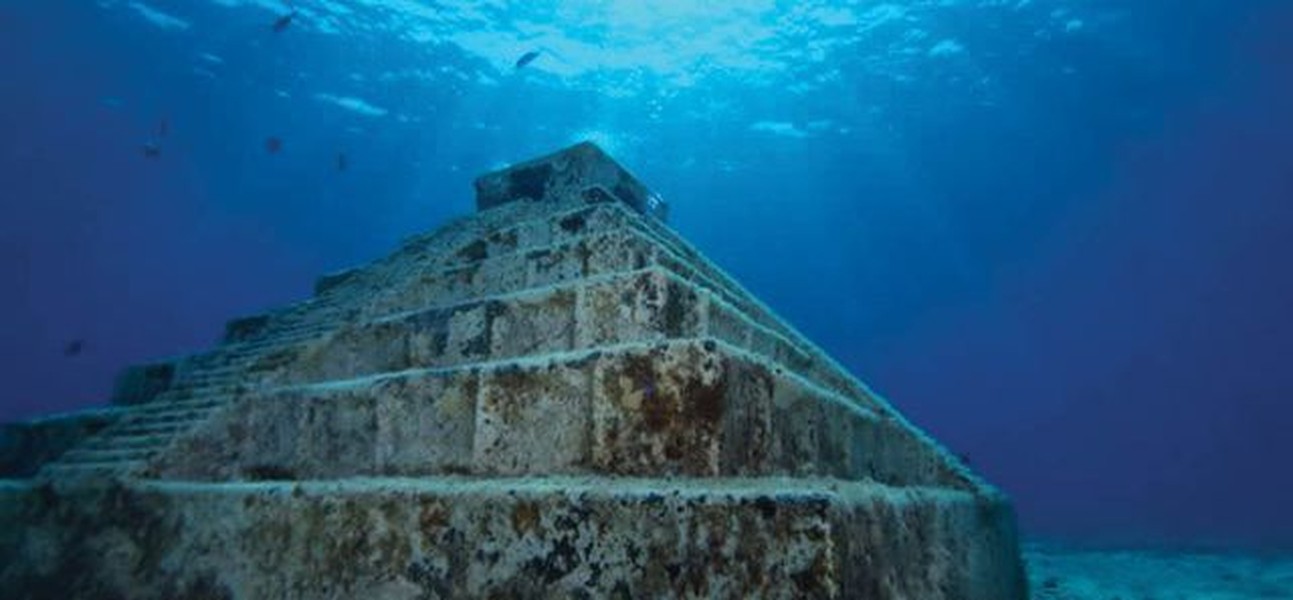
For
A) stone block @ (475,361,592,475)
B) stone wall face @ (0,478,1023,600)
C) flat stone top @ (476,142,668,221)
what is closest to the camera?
stone wall face @ (0,478,1023,600)

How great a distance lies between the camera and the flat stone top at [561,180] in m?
8.81

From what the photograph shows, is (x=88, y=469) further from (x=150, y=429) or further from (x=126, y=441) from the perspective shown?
(x=150, y=429)

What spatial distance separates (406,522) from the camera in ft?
7.75

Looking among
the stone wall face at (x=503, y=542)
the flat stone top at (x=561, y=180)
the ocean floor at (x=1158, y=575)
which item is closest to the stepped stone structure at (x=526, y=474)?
the stone wall face at (x=503, y=542)

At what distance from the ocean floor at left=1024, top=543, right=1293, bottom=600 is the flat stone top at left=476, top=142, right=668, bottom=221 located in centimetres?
766

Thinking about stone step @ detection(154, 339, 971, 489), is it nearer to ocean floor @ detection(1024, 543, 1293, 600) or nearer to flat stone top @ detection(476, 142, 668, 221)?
flat stone top @ detection(476, 142, 668, 221)

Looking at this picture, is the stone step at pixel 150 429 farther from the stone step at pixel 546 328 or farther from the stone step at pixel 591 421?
the stone step at pixel 591 421

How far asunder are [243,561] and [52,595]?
1660mm

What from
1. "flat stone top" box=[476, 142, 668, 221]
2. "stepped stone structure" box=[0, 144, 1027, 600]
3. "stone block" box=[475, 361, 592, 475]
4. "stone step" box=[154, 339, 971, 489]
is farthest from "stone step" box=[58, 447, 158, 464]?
"flat stone top" box=[476, 142, 668, 221]

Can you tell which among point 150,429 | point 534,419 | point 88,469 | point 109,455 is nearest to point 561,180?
point 150,429

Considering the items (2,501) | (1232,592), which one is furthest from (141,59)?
(1232,592)

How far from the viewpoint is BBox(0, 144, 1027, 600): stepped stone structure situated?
1.85 meters

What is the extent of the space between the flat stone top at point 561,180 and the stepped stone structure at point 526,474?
3.72 metres

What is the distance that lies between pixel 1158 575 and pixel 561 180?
1394 centimetres
